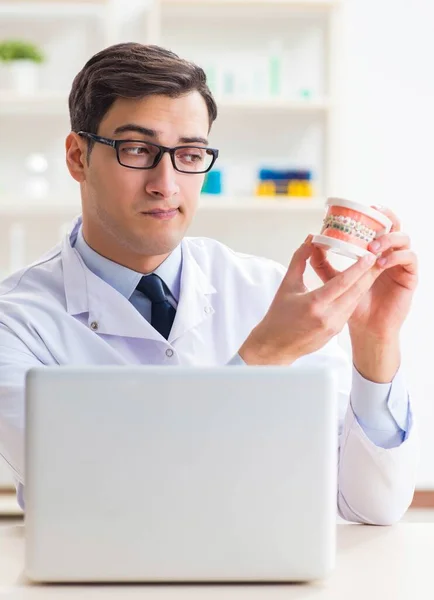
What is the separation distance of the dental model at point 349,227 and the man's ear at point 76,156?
0.60m

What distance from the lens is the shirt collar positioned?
5.24ft

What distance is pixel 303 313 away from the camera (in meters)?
1.18

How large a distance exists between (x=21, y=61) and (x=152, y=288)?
8.23 feet

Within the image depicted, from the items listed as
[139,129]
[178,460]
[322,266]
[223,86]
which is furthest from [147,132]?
[223,86]

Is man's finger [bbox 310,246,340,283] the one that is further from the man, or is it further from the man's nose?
the man's nose

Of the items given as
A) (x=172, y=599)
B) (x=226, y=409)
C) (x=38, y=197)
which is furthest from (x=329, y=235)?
(x=38, y=197)

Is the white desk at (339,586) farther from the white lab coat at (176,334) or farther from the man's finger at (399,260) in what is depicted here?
the man's finger at (399,260)

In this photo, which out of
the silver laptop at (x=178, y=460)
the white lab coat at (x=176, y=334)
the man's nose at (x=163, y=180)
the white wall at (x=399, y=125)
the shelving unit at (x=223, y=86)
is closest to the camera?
the silver laptop at (x=178, y=460)

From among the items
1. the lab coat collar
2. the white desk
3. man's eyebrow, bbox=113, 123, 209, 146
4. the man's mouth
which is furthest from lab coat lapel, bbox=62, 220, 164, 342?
the white desk

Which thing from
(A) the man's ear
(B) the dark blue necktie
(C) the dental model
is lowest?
(B) the dark blue necktie

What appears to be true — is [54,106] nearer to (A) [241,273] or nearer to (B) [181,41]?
(B) [181,41]

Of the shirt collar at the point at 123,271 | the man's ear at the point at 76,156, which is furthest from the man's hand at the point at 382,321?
the man's ear at the point at 76,156

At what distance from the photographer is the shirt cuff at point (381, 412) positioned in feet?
4.25

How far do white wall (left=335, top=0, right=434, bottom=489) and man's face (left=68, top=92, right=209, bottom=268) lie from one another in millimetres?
2696
